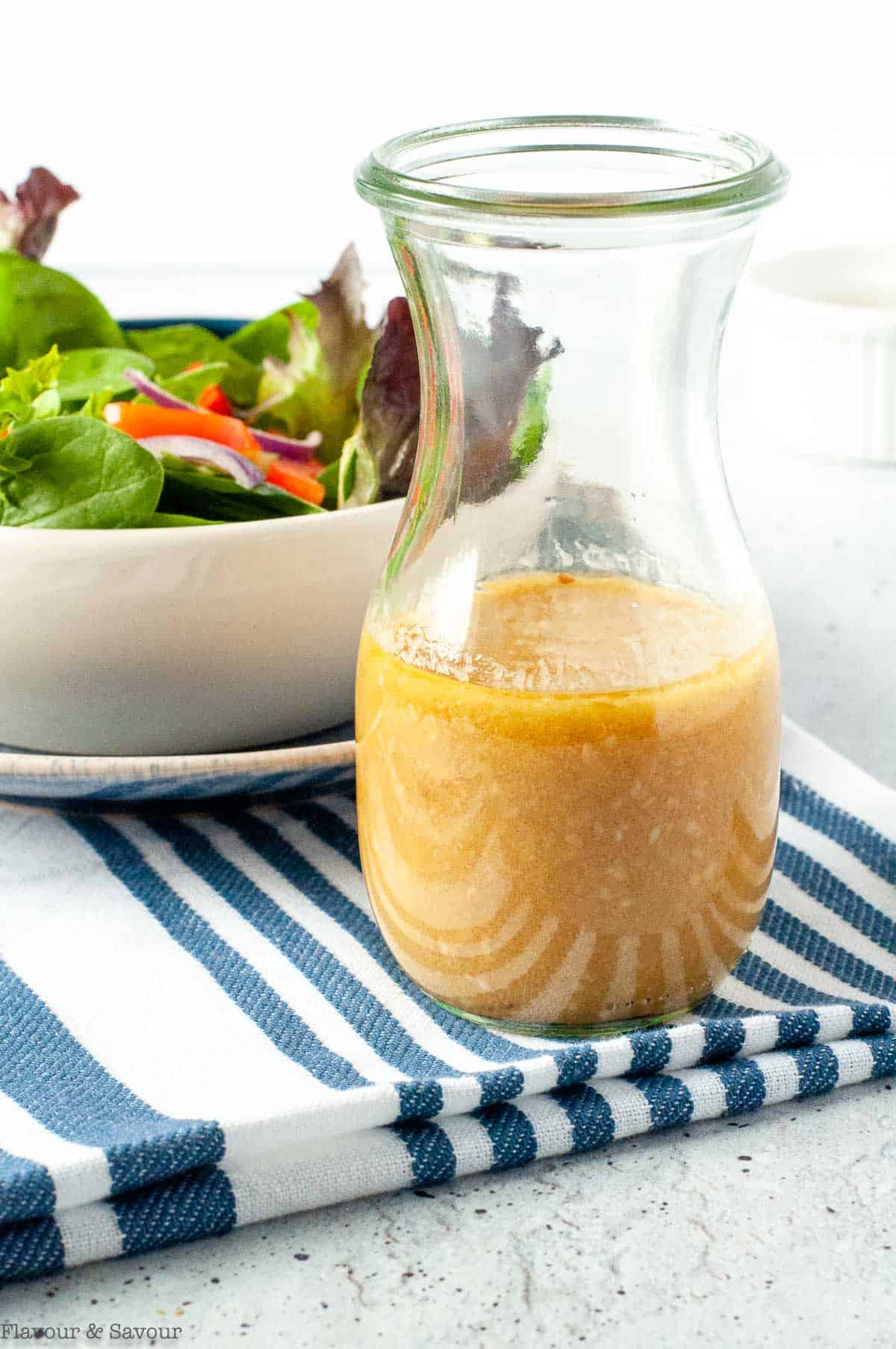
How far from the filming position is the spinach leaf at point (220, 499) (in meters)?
0.89

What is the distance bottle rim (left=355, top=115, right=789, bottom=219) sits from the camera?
555mm

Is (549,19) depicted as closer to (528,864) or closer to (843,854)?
(843,854)

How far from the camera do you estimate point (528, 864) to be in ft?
2.04

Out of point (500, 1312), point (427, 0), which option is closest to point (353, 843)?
point (500, 1312)

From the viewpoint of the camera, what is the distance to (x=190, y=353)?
3.94 ft

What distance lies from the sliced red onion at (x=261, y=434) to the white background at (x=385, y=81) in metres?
1.15

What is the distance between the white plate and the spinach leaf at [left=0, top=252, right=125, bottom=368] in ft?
1.39

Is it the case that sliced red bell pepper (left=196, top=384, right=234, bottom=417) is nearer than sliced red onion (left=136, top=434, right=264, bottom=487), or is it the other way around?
sliced red onion (left=136, top=434, right=264, bottom=487)

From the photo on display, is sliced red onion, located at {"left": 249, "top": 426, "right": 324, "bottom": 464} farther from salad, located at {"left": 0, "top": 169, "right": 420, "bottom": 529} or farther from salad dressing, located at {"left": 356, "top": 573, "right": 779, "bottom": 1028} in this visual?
salad dressing, located at {"left": 356, "top": 573, "right": 779, "bottom": 1028}

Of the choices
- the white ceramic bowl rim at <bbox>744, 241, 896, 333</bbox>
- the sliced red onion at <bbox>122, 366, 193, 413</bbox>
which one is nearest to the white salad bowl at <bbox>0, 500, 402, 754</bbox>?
the sliced red onion at <bbox>122, 366, 193, 413</bbox>

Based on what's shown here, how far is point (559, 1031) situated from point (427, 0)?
1.90 m

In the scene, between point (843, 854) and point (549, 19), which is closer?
point (843, 854)

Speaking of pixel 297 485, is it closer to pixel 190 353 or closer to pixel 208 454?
pixel 208 454

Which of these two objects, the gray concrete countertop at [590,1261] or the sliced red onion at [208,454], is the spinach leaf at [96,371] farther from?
the gray concrete countertop at [590,1261]
